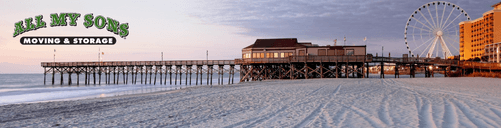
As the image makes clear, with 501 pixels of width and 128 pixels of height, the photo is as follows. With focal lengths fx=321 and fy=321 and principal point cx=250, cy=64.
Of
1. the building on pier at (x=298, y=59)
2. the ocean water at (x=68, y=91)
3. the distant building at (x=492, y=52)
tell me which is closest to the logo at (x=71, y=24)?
the ocean water at (x=68, y=91)

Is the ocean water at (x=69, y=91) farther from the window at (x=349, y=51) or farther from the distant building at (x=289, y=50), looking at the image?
the window at (x=349, y=51)

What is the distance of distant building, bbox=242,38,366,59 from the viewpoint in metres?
37.3

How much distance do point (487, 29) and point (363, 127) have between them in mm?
111004

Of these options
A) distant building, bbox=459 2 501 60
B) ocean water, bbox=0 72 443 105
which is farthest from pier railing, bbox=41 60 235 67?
distant building, bbox=459 2 501 60

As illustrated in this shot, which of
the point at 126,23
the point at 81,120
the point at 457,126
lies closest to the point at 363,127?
the point at 457,126

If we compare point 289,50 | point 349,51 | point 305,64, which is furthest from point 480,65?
point 289,50

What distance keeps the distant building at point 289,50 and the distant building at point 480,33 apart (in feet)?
229

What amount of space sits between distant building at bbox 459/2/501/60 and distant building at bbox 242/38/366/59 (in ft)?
229

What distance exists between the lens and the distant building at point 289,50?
37.3 m

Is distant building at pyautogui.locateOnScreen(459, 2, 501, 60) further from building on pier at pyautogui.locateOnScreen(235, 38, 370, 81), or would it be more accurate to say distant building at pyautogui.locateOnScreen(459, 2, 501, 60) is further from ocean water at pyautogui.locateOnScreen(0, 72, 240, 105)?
ocean water at pyautogui.locateOnScreen(0, 72, 240, 105)

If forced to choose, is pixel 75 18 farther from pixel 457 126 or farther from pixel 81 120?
pixel 457 126

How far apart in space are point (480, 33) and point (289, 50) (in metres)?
91.6

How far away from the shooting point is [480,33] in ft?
333

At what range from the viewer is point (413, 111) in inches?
360
